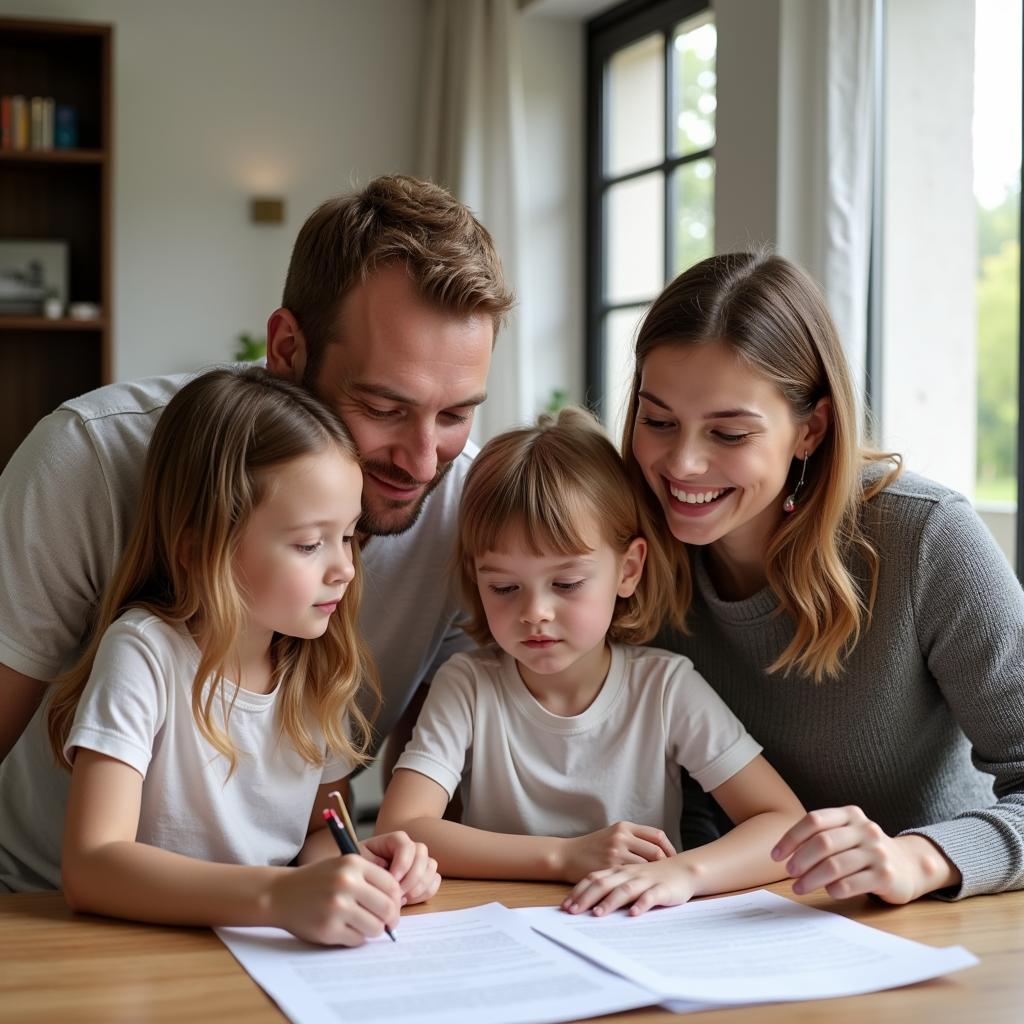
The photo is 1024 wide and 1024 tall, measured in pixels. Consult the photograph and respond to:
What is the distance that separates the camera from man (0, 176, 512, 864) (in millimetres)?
1511

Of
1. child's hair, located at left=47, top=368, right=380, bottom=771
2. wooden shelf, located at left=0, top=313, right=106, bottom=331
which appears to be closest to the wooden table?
child's hair, located at left=47, top=368, right=380, bottom=771

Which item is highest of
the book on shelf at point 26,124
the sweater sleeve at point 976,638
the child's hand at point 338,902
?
the book on shelf at point 26,124

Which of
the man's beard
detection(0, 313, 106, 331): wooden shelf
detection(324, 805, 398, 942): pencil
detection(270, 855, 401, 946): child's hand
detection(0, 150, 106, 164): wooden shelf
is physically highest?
detection(0, 150, 106, 164): wooden shelf

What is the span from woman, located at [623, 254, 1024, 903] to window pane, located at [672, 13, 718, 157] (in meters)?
3.09

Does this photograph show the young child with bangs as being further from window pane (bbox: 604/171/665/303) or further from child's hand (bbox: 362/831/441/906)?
window pane (bbox: 604/171/665/303)

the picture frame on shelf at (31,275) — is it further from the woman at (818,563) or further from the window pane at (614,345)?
the woman at (818,563)

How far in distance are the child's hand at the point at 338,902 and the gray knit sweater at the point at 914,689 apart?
573 millimetres

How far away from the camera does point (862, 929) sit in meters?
1.19

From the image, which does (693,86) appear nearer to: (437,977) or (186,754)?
(186,754)

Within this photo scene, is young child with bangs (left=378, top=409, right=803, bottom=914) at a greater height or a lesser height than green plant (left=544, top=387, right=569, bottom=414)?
lesser

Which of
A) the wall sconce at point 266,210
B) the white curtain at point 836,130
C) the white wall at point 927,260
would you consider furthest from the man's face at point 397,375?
the wall sconce at point 266,210

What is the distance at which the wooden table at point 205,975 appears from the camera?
996mm

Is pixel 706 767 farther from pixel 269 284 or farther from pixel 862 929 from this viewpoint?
pixel 269 284

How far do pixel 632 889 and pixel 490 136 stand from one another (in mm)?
4203
